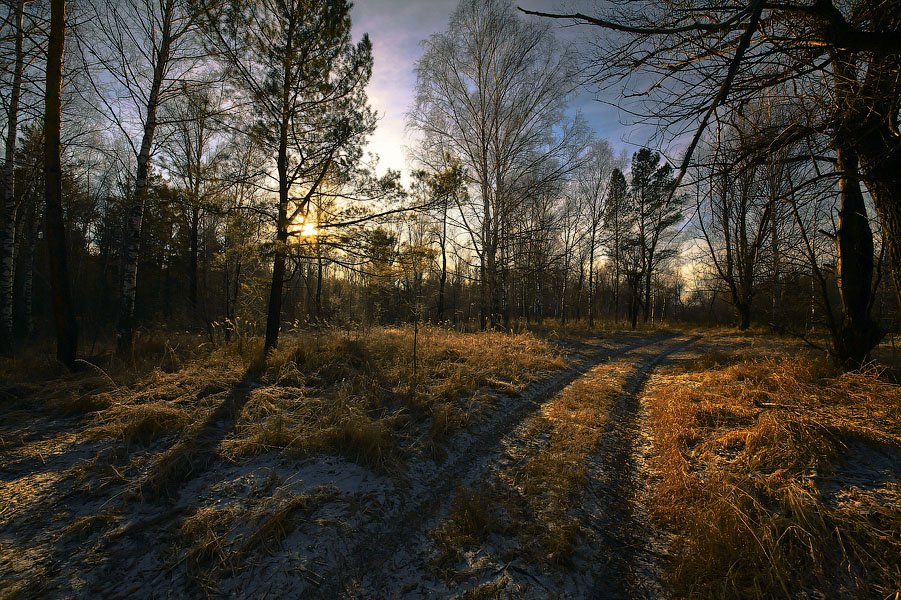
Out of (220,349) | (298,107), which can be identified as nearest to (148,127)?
(298,107)

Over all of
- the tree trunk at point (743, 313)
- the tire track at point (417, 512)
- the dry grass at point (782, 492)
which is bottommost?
the tire track at point (417, 512)

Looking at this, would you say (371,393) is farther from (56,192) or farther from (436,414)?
(56,192)

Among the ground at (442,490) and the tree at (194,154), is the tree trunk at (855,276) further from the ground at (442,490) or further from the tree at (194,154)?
the tree at (194,154)

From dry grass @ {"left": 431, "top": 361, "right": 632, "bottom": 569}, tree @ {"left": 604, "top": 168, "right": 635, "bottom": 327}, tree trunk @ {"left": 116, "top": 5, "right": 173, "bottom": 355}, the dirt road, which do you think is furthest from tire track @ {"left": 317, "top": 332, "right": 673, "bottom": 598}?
tree @ {"left": 604, "top": 168, "right": 635, "bottom": 327}

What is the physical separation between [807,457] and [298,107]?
8.88 metres

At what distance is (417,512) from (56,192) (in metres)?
8.03

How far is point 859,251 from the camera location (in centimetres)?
445

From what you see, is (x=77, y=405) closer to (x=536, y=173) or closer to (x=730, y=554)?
(x=730, y=554)

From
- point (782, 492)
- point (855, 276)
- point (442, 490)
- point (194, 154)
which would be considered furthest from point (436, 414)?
point (194, 154)

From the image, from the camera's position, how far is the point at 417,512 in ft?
9.00

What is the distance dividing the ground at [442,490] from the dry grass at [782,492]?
0.06ft

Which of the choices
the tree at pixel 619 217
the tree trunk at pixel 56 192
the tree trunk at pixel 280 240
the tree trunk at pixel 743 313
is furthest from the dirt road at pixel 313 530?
the tree at pixel 619 217

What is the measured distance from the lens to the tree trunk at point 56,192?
5.41m

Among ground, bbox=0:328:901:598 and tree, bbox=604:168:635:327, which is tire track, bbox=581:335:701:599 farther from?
tree, bbox=604:168:635:327
